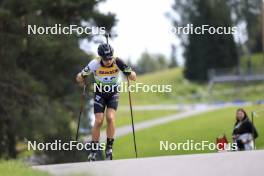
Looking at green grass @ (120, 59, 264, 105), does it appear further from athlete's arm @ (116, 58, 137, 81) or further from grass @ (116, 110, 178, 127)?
athlete's arm @ (116, 58, 137, 81)

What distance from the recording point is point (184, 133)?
1092 centimetres

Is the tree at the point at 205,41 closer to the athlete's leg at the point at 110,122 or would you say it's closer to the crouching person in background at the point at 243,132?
the crouching person in background at the point at 243,132

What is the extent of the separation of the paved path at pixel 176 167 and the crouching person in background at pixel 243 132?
6.67 ft

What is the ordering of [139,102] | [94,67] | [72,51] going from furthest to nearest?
[72,51] < [139,102] < [94,67]

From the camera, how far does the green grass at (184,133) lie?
10102 mm

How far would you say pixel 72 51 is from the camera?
15.1m

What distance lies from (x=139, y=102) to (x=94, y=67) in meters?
2.34

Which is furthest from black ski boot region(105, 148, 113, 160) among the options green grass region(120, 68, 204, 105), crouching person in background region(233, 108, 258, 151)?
crouching person in background region(233, 108, 258, 151)

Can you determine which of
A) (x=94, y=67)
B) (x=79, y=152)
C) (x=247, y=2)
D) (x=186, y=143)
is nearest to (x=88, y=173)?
(x=94, y=67)

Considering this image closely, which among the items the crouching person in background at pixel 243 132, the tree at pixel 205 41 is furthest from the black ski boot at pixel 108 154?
the tree at pixel 205 41

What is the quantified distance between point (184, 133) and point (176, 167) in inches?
125

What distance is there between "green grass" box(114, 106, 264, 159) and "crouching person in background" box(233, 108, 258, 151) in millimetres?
156

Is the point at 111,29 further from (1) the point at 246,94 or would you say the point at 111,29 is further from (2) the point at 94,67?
(2) the point at 94,67

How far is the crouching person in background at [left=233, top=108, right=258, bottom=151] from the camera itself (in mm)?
10139
